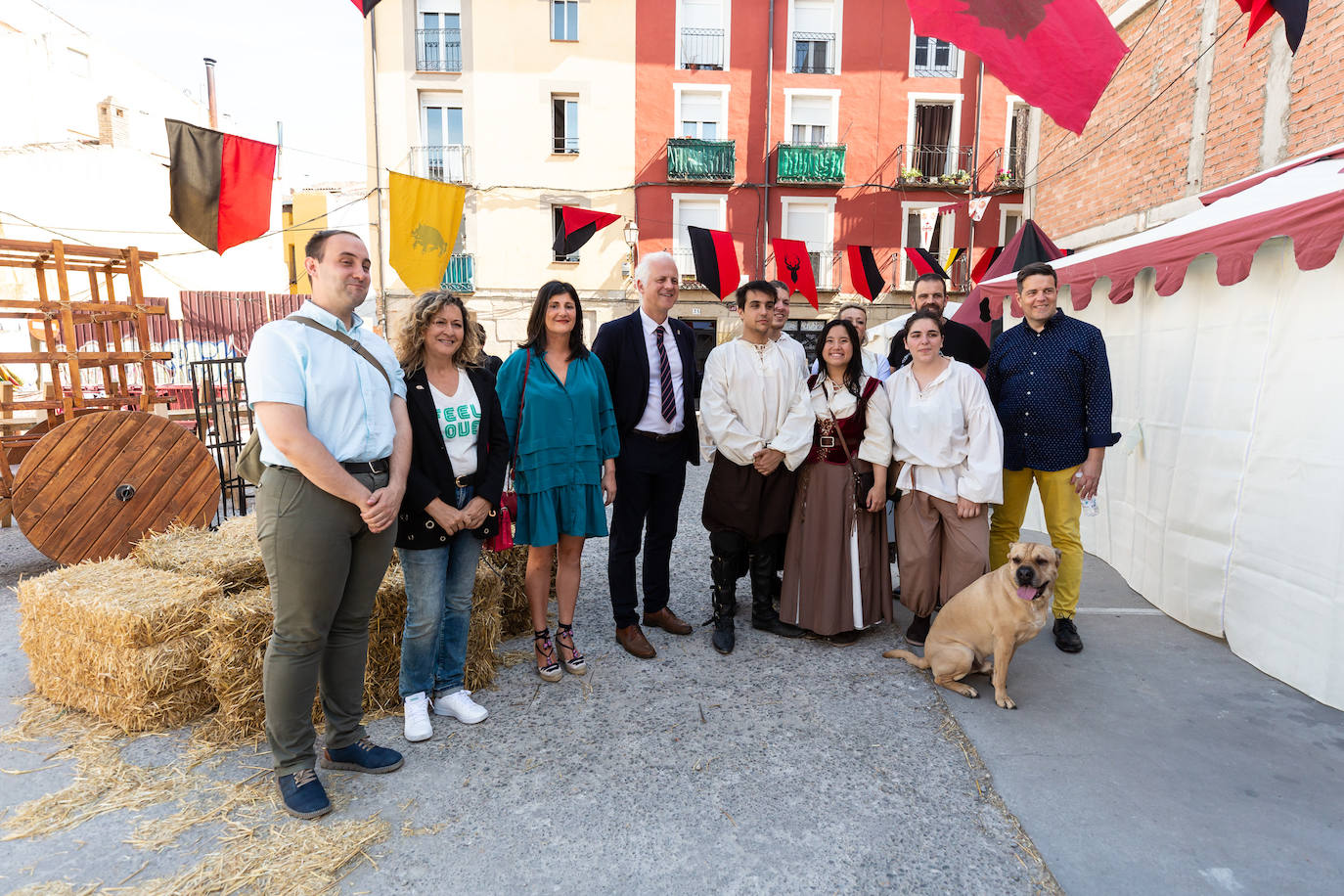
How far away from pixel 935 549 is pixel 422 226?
6.02m

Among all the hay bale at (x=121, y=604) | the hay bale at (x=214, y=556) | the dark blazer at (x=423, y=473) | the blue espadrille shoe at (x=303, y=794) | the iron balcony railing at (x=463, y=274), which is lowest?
the blue espadrille shoe at (x=303, y=794)

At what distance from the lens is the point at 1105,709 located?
329 cm

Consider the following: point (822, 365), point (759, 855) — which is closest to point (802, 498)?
point (822, 365)

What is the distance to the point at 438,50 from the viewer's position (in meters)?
19.5

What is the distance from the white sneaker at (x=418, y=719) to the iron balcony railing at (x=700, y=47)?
20368mm

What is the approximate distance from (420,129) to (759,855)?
70.8ft

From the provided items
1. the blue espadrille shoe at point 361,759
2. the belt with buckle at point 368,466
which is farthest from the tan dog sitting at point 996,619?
the belt with buckle at point 368,466

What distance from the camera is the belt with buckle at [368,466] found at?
2469 millimetres

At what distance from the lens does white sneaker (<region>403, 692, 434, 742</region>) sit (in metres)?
3.00

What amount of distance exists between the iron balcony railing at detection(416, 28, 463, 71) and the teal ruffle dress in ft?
64.7

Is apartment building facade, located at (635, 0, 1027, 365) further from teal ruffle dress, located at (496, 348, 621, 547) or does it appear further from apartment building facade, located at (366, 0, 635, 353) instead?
teal ruffle dress, located at (496, 348, 621, 547)

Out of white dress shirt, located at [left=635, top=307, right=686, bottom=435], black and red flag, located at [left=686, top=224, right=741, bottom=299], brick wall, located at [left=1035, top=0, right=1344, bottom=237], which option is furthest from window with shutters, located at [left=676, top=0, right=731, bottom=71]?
white dress shirt, located at [left=635, top=307, right=686, bottom=435]

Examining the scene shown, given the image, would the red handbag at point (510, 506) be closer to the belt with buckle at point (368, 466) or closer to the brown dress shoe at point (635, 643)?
the belt with buckle at point (368, 466)

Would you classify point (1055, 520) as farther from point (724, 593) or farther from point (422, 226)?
point (422, 226)
